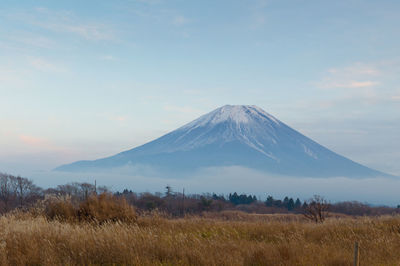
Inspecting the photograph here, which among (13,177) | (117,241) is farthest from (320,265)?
(13,177)

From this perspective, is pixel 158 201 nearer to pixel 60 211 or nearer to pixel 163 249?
pixel 60 211

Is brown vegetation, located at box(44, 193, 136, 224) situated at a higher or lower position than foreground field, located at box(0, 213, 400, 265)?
higher

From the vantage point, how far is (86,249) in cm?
991

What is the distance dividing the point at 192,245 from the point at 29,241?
404 cm

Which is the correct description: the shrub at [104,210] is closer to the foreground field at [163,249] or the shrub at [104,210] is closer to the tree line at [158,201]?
the foreground field at [163,249]

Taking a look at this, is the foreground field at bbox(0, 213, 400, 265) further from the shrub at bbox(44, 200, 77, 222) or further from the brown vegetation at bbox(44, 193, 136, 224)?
the brown vegetation at bbox(44, 193, 136, 224)

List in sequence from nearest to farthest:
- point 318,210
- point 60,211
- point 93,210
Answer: point 93,210, point 60,211, point 318,210

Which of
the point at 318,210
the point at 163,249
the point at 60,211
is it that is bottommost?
the point at 163,249

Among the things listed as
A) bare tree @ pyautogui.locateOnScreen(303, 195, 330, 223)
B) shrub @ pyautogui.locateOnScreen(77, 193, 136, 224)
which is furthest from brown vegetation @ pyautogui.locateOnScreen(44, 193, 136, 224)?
bare tree @ pyautogui.locateOnScreen(303, 195, 330, 223)

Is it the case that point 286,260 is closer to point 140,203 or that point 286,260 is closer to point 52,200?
point 52,200

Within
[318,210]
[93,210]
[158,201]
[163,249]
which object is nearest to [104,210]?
[93,210]

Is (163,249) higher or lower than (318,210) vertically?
lower

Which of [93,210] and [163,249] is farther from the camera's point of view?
[93,210]

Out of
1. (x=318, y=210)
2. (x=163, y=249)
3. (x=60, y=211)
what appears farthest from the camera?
(x=318, y=210)
